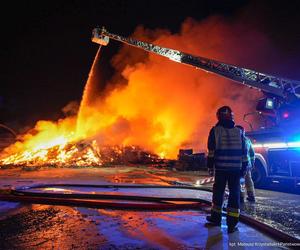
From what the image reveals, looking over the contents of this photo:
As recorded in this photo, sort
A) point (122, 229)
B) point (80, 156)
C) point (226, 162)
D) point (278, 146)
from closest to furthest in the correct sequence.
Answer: point (122, 229) → point (226, 162) → point (278, 146) → point (80, 156)

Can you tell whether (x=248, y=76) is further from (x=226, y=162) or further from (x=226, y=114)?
(x=226, y=162)

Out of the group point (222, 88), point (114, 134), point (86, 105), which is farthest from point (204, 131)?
point (86, 105)

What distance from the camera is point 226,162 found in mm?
4125

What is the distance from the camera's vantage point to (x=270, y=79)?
9148mm

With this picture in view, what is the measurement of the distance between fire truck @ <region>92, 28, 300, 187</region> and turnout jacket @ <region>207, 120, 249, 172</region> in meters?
3.47

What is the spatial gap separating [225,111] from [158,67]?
2100 centimetres

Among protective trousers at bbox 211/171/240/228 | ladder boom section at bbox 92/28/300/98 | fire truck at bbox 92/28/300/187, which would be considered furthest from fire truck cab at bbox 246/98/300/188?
protective trousers at bbox 211/171/240/228

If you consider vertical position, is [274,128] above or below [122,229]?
above

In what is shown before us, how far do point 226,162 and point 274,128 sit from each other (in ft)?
13.3

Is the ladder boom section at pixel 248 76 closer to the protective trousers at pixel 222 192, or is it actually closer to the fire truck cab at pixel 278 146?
the fire truck cab at pixel 278 146

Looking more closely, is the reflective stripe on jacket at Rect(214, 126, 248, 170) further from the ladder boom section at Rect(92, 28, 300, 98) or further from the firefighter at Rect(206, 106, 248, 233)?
the ladder boom section at Rect(92, 28, 300, 98)

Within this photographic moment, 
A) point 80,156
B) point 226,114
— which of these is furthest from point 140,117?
point 226,114

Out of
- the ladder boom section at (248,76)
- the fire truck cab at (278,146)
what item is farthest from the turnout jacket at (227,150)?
the ladder boom section at (248,76)

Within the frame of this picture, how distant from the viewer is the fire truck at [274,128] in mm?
7125
